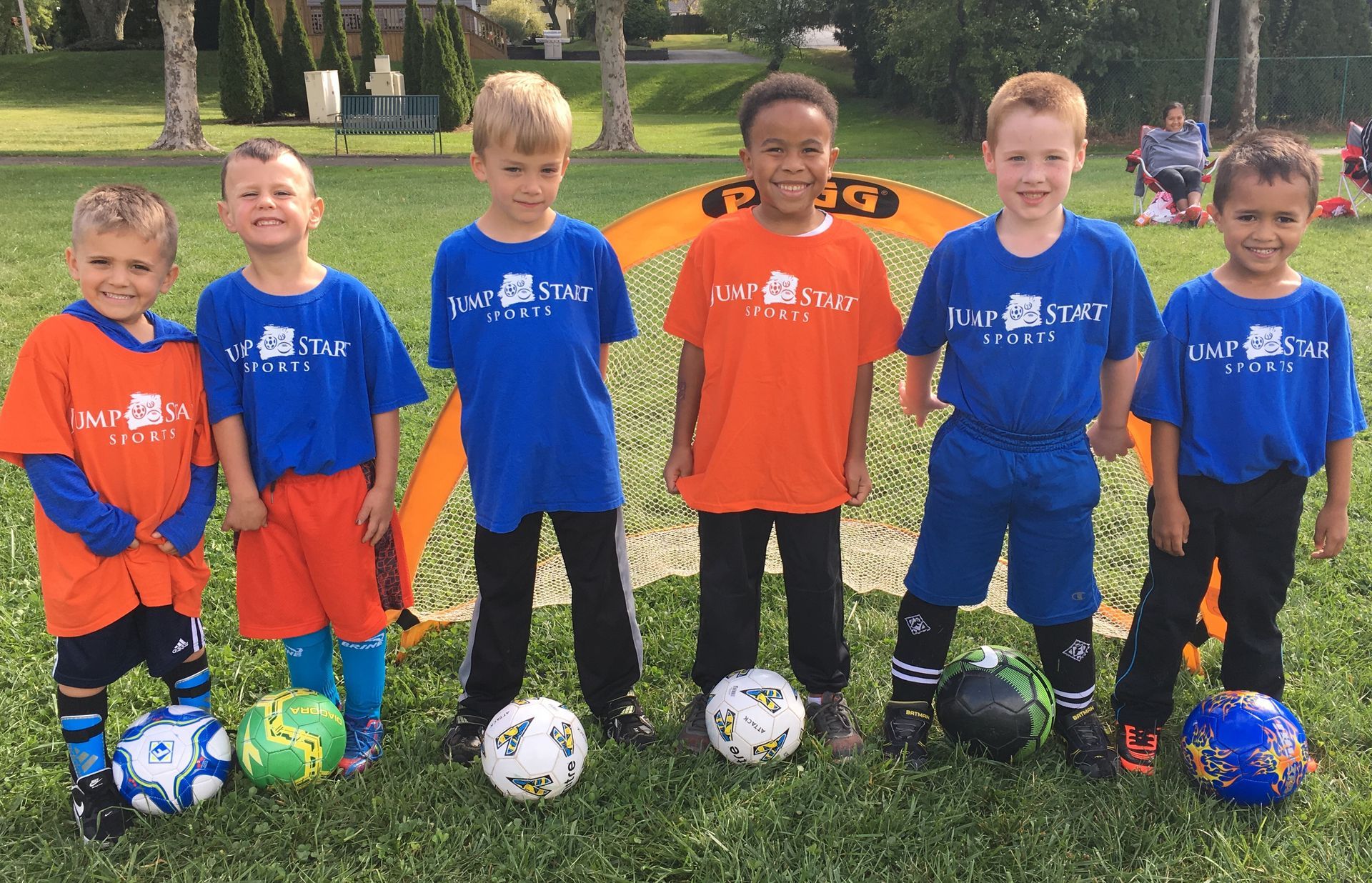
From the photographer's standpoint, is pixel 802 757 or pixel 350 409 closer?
pixel 350 409

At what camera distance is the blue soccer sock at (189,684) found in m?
2.76

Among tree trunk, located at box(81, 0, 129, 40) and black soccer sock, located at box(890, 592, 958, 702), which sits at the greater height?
tree trunk, located at box(81, 0, 129, 40)

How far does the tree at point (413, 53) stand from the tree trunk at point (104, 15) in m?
17.1

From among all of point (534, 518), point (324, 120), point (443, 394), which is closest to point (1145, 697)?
point (534, 518)

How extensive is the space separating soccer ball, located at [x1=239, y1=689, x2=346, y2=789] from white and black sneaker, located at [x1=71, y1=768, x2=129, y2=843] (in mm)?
302

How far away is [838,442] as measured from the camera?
2793 millimetres

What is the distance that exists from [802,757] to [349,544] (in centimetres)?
141

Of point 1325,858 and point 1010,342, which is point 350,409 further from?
point 1325,858

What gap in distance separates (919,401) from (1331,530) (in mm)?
1153

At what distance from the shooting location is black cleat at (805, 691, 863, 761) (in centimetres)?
288

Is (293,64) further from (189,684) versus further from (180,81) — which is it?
(189,684)

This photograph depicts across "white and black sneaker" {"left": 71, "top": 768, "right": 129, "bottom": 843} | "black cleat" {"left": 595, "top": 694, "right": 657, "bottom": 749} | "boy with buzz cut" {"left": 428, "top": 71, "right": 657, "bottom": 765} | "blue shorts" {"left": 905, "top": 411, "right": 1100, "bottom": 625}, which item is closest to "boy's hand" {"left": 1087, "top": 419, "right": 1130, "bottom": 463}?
"blue shorts" {"left": 905, "top": 411, "right": 1100, "bottom": 625}

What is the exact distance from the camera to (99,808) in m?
2.55

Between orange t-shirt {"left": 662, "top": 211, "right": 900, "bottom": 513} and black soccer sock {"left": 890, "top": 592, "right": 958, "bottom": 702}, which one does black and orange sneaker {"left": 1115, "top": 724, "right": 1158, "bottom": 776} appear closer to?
black soccer sock {"left": 890, "top": 592, "right": 958, "bottom": 702}
